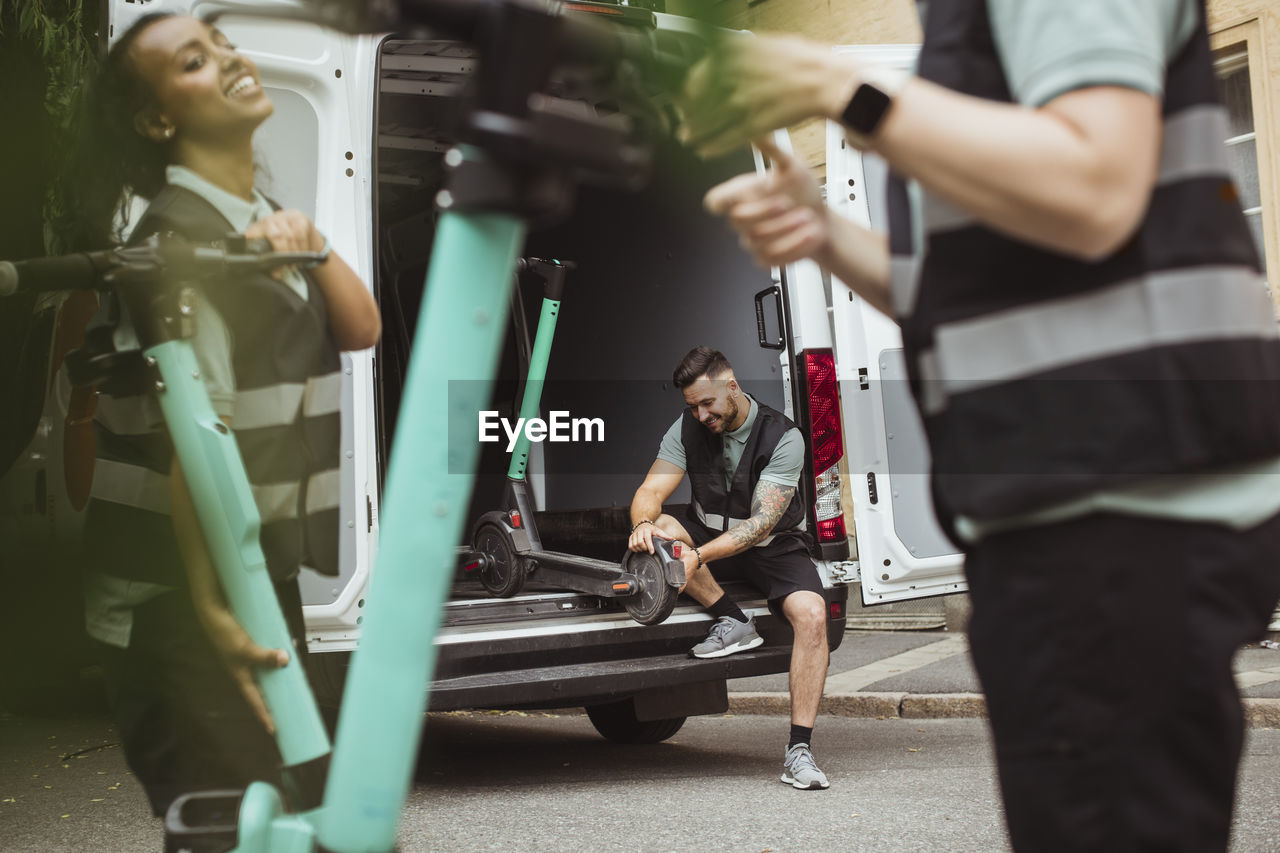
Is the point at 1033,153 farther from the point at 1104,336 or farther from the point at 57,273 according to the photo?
the point at 57,273

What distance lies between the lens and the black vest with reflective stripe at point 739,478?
5062 mm

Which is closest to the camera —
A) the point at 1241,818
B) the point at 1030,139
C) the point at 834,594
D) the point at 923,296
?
the point at 1030,139

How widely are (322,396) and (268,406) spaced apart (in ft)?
0.15

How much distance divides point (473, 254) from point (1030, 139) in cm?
39

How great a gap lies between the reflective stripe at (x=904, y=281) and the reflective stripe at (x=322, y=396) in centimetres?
42

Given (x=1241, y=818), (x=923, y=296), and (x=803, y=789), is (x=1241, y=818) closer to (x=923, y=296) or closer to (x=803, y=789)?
(x=803, y=789)

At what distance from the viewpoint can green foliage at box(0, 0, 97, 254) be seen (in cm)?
73

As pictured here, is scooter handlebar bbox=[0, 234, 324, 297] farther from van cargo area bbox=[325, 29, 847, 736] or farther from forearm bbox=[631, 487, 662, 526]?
forearm bbox=[631, 487, 662, 526]

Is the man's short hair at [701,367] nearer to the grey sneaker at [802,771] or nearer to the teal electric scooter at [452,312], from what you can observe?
the grey sneaker at [802,771]

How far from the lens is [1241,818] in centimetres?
355

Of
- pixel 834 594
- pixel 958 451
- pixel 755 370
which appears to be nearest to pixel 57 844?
pixel 834 594

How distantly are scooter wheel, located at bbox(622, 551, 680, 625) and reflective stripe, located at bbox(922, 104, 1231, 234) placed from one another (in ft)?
12.8

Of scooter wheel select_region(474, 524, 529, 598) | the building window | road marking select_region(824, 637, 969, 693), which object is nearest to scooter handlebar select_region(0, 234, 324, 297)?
scooter wheel select_region(474, 524, 529, 598)

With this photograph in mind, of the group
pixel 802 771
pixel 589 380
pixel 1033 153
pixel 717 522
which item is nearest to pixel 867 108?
pixel 1033 153
